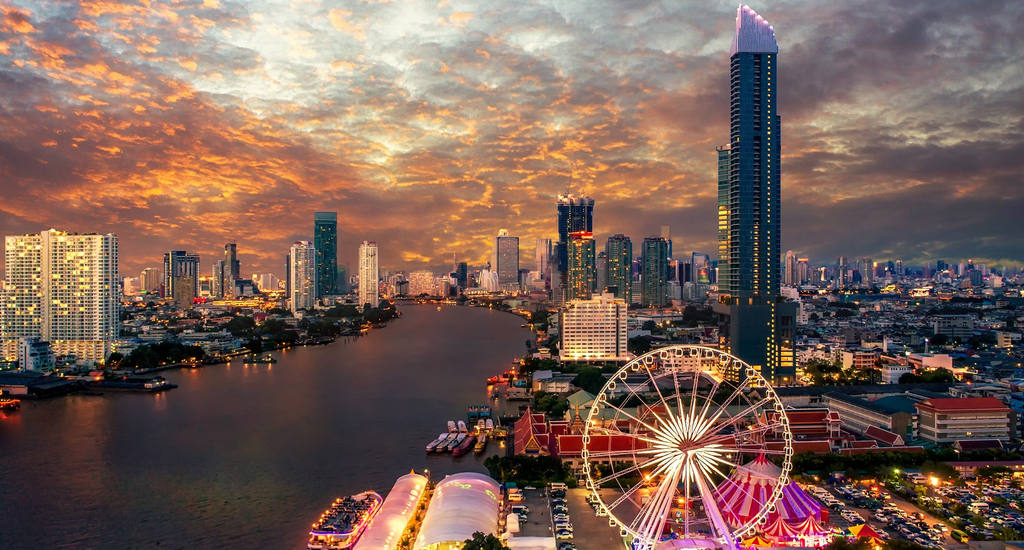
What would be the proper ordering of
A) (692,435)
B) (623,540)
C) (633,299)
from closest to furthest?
1. (692,435)
2. (623,540)
3. (633,299)

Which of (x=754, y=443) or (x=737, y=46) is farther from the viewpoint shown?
(x=737, y=46)

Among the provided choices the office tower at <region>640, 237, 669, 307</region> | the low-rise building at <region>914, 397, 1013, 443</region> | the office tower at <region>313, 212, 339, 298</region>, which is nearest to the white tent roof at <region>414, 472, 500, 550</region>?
the low-rise building at <region>914, 397, 1013, 443</region>

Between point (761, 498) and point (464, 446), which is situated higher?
point (761, 498)

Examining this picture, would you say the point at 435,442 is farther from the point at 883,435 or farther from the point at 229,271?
the point at 229,271

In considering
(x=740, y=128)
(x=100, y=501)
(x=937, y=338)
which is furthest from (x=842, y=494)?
(x=937, y=338)

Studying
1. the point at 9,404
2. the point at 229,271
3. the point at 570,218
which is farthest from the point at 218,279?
the point at 9,404

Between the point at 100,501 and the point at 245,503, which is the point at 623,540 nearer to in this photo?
the point at 245,503
